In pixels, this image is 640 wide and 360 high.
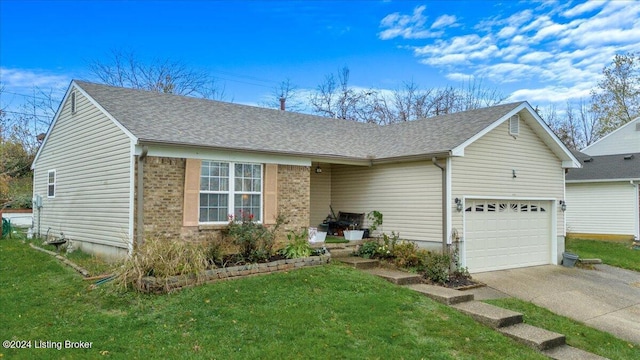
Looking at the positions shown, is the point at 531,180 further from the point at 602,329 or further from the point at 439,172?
the point at 602,329

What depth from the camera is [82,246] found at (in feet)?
37.9

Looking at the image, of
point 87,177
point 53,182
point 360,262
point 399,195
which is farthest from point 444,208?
point 53,182

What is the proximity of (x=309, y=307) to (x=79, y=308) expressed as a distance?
12.0 feet

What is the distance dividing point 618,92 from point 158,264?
117 ft

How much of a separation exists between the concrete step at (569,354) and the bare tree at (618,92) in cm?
3160

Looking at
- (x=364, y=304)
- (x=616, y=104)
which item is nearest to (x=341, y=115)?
(x=616, y=104)

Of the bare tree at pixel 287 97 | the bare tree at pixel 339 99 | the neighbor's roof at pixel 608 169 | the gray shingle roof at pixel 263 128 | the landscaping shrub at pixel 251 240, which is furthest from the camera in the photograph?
the bare tree at pixel 339 99

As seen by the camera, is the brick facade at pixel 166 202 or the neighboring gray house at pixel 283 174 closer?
the brick facade at pixel 166 202

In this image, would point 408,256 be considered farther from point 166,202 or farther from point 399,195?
point 166,202

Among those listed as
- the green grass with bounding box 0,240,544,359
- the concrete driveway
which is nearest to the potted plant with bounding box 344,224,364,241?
the concrete driveway

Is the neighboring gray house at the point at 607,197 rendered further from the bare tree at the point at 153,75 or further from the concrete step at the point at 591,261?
the bare tree at the point at 153,75

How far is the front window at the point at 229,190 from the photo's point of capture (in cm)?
1001

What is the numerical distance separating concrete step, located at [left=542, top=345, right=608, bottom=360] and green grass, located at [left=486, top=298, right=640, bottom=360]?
27 centimetres

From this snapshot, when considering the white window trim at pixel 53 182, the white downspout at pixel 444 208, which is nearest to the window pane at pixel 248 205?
the white downspout at pixel 444 208
